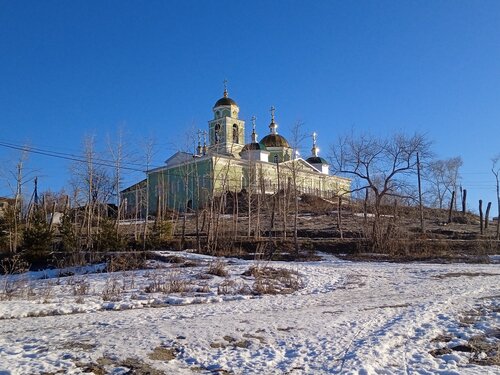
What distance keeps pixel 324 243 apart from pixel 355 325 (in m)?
19.2

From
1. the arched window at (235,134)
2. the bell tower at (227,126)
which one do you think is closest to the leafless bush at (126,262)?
the bell tower at (227,126)

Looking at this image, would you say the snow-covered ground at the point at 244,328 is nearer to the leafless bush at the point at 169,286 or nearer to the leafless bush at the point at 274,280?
the leafless bush at the point at 169,286

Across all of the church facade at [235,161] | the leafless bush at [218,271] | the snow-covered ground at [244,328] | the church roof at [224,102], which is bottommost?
the snow-covered ground at [244,328]

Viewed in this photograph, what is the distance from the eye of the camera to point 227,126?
6725 centimetres

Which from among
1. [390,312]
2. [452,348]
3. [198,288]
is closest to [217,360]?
[452,348]

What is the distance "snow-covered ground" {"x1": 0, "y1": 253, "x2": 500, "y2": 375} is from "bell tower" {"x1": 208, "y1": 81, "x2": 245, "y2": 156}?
5339 centimetres

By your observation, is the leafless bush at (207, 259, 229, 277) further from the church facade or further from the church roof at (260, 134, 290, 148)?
the church roof at (260, 134, 290, 148)

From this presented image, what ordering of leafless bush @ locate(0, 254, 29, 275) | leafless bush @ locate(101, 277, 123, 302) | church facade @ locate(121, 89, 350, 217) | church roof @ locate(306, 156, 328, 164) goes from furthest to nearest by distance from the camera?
church roof @ locate(306, 156, 328, 164)
church facade @ locate(121, 89, 350, 217)
leafless bush @ locate(0, 254, 29, 275)
leafless bush @ locate(101, 277, 123, 302)

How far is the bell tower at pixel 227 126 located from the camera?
2635 inches

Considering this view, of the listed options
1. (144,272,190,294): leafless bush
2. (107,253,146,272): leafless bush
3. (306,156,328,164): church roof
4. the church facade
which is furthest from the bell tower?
(144,272,190,294): leafless bush

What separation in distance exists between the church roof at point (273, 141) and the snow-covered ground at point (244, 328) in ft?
177

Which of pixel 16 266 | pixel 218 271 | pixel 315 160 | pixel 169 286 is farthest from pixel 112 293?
pixel 315 160

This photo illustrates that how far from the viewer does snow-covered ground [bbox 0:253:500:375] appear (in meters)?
5.99

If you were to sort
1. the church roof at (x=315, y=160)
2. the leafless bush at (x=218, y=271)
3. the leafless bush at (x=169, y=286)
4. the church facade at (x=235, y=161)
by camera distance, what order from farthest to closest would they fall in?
the church roof at (x=315, y=160) < the church facade at (x=235, y=161) < the leafless bush at (x=218, y=271) < the leafless bush at (x=169, y=286)
